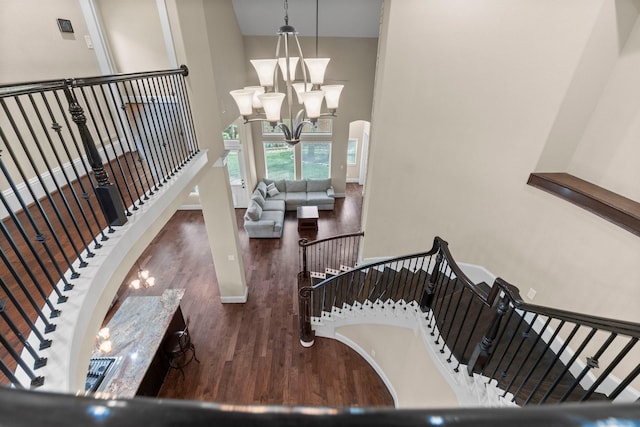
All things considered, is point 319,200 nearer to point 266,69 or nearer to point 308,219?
point 308,219

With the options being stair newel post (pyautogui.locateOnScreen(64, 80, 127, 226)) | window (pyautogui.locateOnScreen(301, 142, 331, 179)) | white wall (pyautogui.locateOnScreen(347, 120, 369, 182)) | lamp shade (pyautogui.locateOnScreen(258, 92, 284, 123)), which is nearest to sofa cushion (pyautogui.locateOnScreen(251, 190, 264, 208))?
window (pyautogui.locateOnScreen(301, 142, 331, 179))

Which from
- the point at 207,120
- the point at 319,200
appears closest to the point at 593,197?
Result: the point at 207,120

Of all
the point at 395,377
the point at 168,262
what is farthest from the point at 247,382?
the point at 168,262

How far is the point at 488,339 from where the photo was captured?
2.19 metres

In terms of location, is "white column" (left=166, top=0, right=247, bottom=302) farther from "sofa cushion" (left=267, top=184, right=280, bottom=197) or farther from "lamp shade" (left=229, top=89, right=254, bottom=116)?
"sofa cushion" (left=267, top=184, right=280, bottom=197)

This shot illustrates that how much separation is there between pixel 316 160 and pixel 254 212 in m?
3.15

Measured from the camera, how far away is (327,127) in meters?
8.73

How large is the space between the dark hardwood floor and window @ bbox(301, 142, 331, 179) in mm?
3335

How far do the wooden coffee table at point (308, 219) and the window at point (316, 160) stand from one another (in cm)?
213

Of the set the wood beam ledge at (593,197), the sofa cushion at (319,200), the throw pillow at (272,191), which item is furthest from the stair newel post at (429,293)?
the throw pillow at (272,191)

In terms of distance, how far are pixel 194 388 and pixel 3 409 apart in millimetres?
4754

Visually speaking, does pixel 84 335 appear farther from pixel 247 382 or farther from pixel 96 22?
pixel 96 22

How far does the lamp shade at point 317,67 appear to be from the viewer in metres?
2.69

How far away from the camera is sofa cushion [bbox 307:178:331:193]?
9.36 metres
